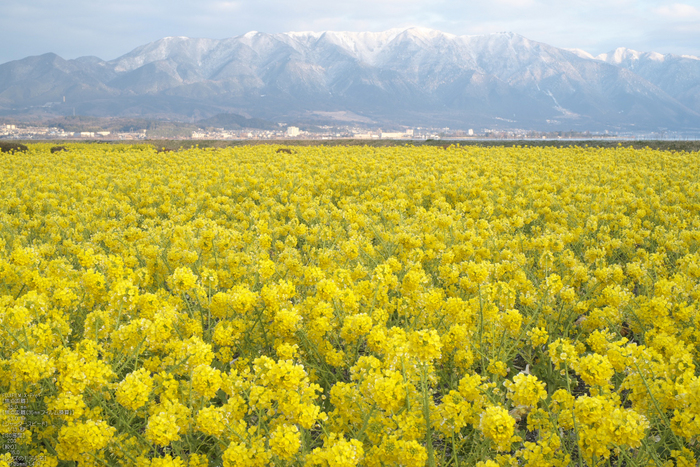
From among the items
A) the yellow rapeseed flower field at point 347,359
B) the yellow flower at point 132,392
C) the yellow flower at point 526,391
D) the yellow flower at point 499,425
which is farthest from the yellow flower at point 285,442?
the yellow flower at point 526,391

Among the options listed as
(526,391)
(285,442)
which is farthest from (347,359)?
(526,391)

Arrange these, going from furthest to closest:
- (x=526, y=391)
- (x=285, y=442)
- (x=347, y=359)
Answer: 1. (x=347, y=359)
2. (x=526, y=391)
3. (x=285, y=442)

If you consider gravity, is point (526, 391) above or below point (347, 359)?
above

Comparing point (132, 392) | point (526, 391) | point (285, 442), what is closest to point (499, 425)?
point (526, 391)

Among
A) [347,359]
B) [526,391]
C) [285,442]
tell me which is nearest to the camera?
[285,442]

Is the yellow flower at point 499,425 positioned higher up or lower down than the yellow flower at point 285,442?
higher up

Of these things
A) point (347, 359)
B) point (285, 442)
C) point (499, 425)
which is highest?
point (499, 425)

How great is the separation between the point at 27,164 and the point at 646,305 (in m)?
22.6

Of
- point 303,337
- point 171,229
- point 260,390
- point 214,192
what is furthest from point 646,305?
point 214,192

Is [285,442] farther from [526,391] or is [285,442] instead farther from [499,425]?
[526,391]

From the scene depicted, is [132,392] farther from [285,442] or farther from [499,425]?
[499,425]

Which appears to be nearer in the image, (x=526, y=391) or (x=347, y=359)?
(x=526, y=391)

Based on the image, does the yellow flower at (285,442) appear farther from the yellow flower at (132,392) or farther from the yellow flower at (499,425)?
the yellow flower at (499,425)

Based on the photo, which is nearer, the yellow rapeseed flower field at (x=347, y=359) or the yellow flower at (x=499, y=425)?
the yellow flower at (x=499, y=425)
